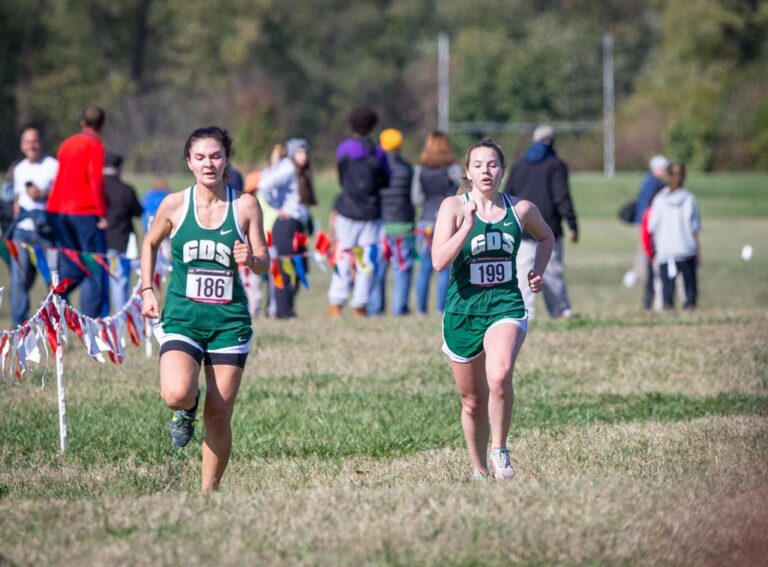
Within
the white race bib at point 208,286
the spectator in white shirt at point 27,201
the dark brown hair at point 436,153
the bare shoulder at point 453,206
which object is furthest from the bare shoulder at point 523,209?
the dark brown hair at point 436,153

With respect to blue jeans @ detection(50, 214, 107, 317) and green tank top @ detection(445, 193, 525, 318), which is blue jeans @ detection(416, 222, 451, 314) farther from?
green tank top @ detection(445, 193, 525, 318)

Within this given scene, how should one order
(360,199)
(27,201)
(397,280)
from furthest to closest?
1. (397,280)
2. (360,199)
3. (27,201)

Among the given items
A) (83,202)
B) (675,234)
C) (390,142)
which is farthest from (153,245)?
(675,234)

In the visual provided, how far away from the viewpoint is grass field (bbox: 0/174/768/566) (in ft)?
18.8

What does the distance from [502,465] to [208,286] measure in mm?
1809

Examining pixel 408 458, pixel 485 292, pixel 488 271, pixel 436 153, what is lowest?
pixel 408 458

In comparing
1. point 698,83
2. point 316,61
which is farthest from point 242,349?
point 316,61

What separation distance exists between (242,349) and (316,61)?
6786 centimetres

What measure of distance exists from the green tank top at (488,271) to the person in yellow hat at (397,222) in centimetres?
852

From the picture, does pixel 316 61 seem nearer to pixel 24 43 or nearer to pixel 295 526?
pixel 24 43

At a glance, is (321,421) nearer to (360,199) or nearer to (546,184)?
(546,184)

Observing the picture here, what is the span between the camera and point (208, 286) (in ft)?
23.1

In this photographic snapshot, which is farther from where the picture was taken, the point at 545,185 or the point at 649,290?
the point at 649,290

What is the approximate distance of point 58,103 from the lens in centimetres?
6538
